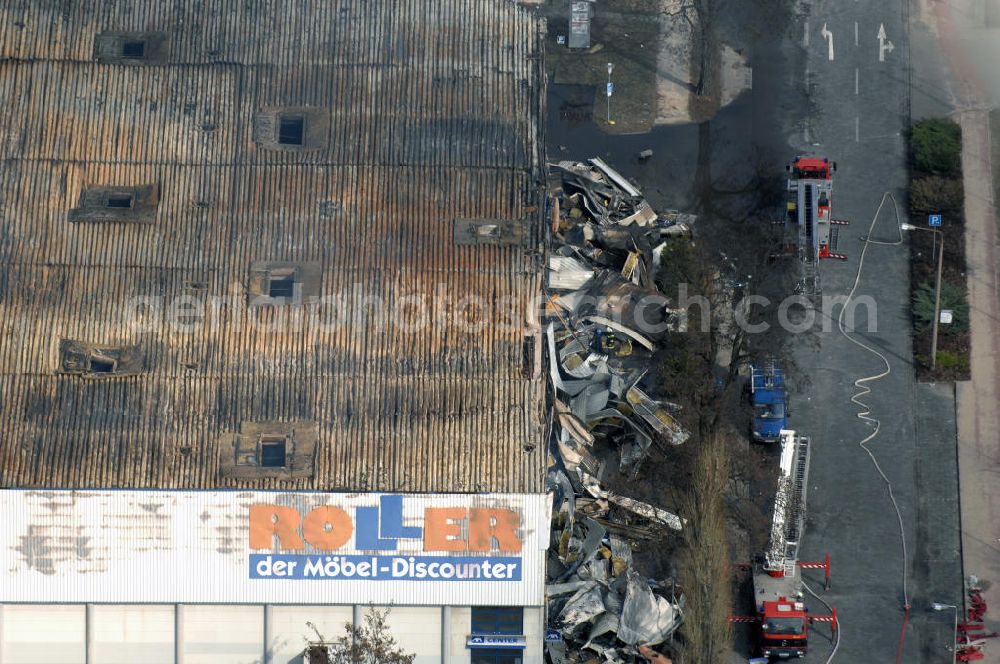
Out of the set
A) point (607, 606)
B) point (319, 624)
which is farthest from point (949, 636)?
point (319, 624)

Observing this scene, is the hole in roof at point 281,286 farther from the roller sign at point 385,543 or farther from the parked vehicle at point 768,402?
the parked vehicle at point 768,402

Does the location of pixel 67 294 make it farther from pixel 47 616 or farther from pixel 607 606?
pixel 607 606

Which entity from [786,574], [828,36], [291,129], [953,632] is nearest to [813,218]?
[828,36]

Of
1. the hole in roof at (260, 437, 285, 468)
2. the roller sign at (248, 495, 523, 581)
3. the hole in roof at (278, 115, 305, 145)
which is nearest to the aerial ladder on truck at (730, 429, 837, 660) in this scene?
the roller sign at (248, 495, 523, 581)

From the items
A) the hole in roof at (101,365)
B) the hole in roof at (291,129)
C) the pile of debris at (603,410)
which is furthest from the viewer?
the hole in roof at (291,129)

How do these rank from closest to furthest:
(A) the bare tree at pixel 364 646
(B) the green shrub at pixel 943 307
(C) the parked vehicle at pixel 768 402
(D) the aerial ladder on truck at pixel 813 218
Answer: (A) the bare tree at pixel 364 646
(C) the parked vehicle at pixel 768 402
(B) the green shrub at pixel 943 307
(D) the aerial ladder on truck at pixel 813 218

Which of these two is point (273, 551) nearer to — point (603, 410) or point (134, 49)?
point (603, 410)

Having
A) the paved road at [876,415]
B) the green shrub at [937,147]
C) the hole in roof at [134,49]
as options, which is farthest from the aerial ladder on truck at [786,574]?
the hole in roof at [134,49]
